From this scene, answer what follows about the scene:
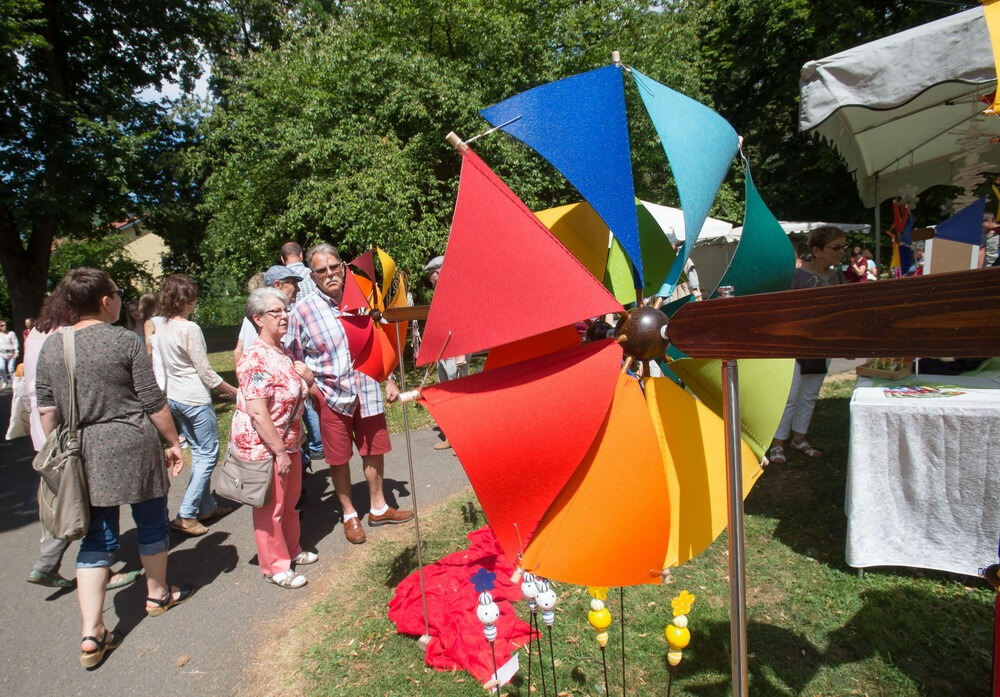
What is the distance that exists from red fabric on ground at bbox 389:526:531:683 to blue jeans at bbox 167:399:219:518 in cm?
185

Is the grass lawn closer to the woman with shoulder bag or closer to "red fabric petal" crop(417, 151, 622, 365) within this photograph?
the woman with shoulder bag

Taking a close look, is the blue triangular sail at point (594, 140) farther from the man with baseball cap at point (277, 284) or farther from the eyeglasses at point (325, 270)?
the man with baseball cap at point (277, 284)

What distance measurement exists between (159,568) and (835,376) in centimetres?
801

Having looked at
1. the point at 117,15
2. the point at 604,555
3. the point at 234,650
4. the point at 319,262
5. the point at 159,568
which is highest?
the point at 117,15

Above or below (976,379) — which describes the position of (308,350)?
above

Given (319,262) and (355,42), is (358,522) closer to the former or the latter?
(319,262)

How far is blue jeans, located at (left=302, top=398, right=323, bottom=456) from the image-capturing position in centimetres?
478

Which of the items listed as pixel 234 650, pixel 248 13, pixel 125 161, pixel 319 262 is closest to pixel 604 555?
pixel 234 650

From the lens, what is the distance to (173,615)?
3025 millimetres

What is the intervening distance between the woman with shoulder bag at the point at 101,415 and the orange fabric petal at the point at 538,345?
84.8 inches

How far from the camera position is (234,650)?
8.98 ft

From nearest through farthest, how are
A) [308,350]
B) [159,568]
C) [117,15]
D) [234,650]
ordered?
[234,650], [159,568], [308,350], [117,15]

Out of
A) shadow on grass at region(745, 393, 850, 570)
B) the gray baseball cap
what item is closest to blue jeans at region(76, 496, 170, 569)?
the gray baseball cap

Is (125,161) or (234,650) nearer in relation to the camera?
(234,650)
